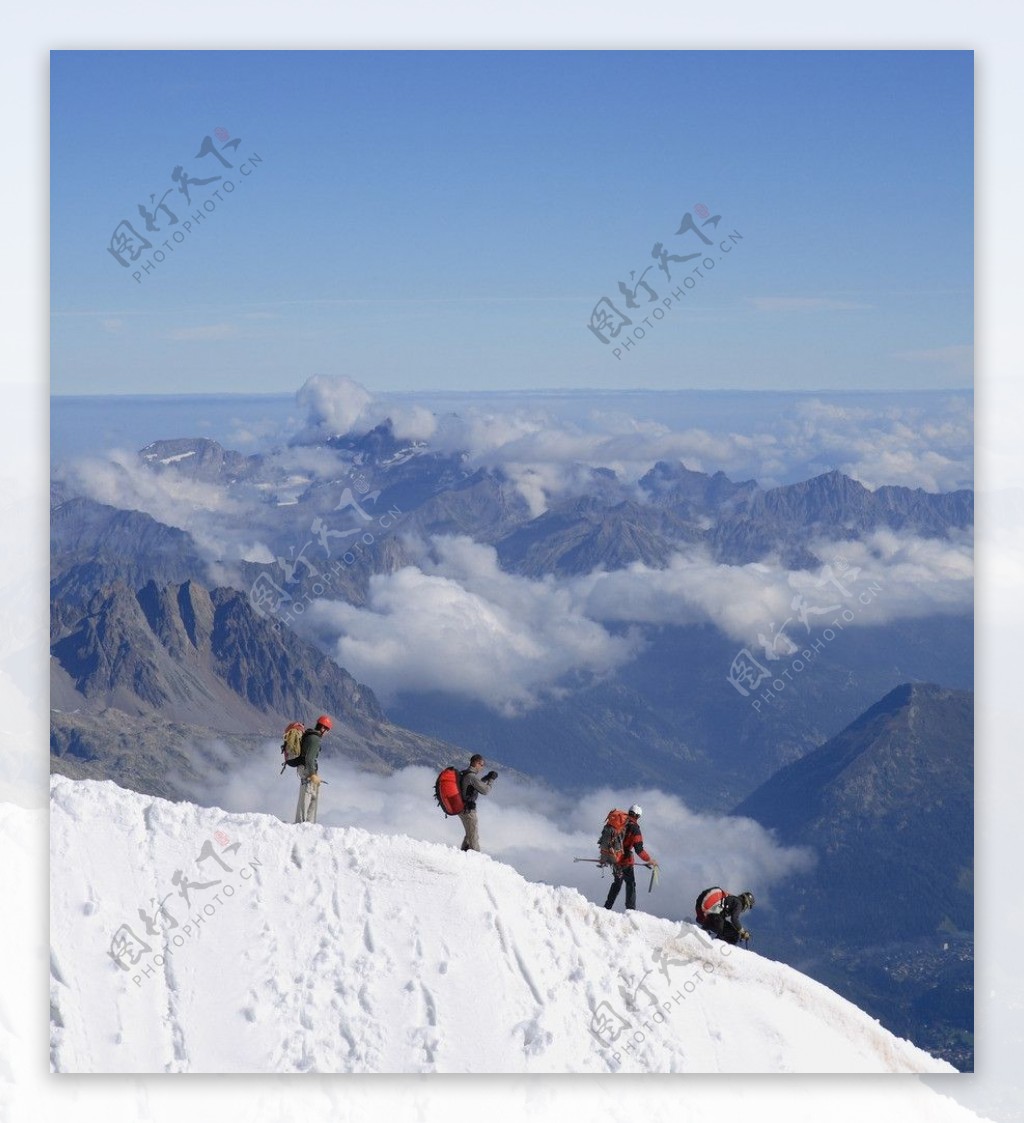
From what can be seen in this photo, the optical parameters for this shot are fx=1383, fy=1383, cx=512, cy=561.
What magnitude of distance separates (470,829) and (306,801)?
231cm

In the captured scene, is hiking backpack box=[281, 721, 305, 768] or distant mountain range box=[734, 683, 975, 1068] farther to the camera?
distant mountain range box=[734, 683, 975, 1068]

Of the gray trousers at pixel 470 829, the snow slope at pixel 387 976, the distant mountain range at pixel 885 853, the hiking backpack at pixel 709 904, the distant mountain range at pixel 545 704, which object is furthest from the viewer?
the distant mountain range at pixel 545 704

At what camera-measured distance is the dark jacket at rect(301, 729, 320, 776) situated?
60.0ft

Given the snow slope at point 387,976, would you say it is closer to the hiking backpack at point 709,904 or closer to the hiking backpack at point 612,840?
the hiking backpack at point 709,904

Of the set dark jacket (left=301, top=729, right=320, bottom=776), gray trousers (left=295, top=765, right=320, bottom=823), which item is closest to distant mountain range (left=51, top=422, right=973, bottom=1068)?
gray trousers (left=295, top=765, right=320, bottom=823)

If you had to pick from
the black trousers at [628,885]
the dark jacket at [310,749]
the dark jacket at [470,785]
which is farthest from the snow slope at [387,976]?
the dark jacket at [310,749]

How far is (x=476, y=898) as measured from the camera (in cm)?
1822

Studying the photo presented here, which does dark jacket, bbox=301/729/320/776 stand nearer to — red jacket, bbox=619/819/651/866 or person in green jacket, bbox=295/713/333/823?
person in green jacket, bbox=295/713/333/823

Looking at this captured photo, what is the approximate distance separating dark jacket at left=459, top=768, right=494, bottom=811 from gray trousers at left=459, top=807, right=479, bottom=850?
0.70ft

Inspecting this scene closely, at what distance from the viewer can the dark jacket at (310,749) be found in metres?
18.3

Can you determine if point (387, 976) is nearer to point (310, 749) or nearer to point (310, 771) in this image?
point (310, 771)

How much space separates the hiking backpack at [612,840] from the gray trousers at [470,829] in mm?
1688

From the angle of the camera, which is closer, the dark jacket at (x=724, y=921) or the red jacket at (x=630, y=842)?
the red jacket at (x=630, y=842)

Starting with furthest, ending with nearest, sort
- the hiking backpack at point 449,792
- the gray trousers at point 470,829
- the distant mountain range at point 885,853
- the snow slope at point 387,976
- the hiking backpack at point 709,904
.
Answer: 1. the distant mountain range at point 885,853
2. the gray trousers at point 470,829
3. the hiking backpack at point 709,904
4. the hiking backpack at point 449,792
5. the snow slope at point 387,976
